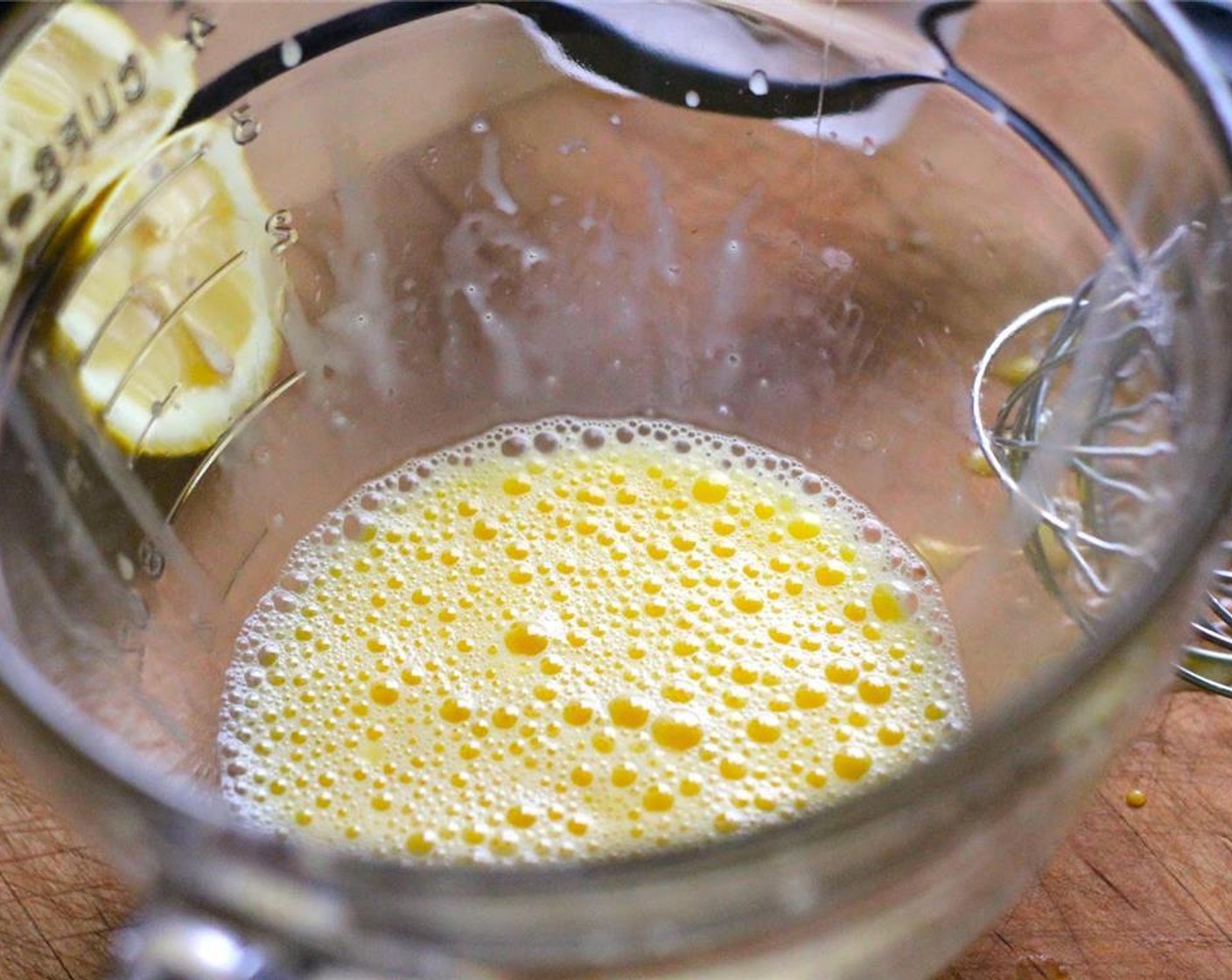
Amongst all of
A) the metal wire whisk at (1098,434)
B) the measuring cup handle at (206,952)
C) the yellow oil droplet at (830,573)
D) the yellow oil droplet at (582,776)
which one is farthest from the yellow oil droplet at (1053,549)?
the measuring cup handle at (206,952)

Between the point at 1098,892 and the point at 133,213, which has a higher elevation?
the point at 133,213

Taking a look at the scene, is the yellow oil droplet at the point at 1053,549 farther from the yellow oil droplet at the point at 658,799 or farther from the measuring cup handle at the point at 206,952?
the measuring cup handle at the point at 206,952

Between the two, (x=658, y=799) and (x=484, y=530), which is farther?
(x=484, y=530)

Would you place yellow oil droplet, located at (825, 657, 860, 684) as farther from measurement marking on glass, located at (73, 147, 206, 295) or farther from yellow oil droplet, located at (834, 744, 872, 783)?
measurement marking on glass, located at (73, 147, 206, 295)

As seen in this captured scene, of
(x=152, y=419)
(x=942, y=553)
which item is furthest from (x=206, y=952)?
(x=942, y=553)

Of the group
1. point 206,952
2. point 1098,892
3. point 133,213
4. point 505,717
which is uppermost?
point 133,213

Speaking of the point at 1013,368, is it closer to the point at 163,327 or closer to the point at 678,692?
the point at 678,692

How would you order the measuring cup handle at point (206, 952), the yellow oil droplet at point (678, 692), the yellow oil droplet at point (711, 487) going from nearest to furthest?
the measuring cup handle at point (206, 952) < the yellow oil droplet at point (678, 692) < the yellow oil droplet at point (711, 487)
